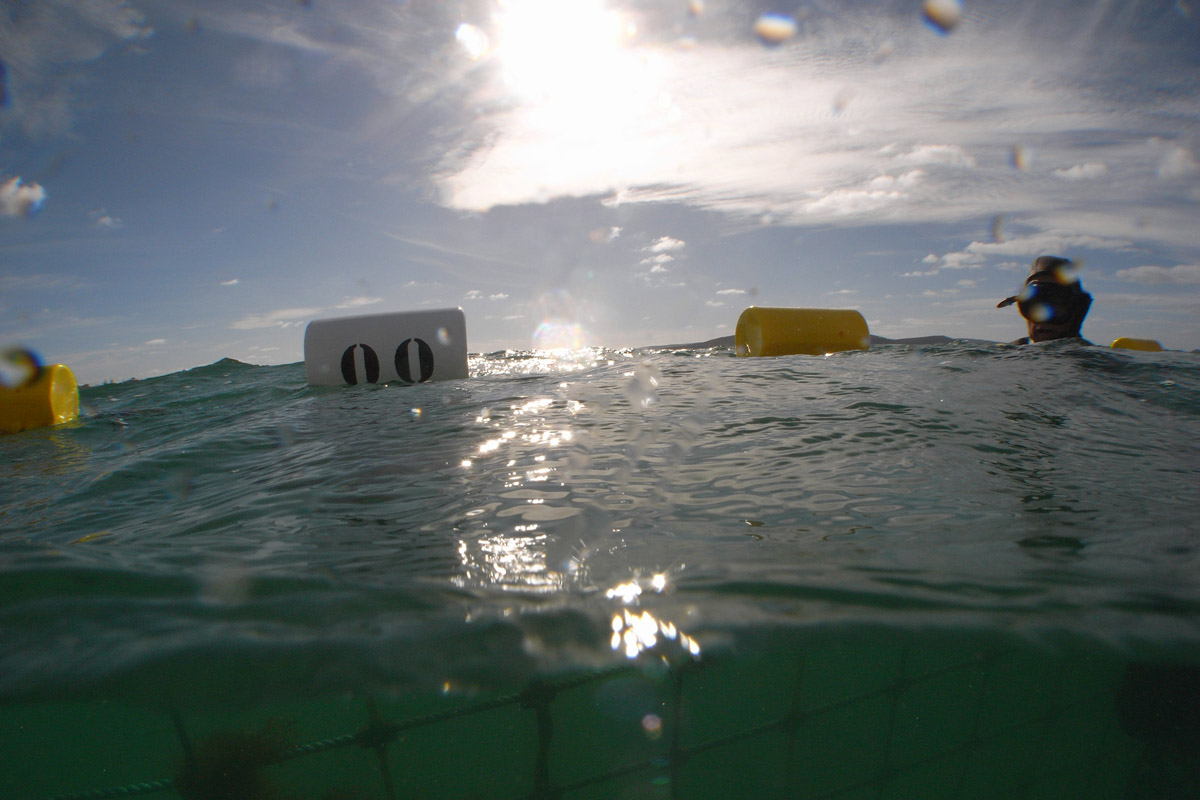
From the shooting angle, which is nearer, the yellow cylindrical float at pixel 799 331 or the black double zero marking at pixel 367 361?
the black double zero marking at pixel 367 361

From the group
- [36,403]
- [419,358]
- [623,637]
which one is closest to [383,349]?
[419,358]

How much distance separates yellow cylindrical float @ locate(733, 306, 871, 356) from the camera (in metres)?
7.85

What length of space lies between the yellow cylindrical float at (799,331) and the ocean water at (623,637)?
5290mm

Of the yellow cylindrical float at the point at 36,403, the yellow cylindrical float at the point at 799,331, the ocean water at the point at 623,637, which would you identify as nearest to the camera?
the ocean water at the point at 623,637

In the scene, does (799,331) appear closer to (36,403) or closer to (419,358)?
(419,358)

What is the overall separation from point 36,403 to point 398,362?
3265mm

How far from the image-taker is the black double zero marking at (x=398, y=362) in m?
7.04

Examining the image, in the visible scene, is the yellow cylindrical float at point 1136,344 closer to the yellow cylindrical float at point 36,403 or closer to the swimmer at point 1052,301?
the swimmer at point 1052,301

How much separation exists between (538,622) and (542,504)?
2.68 feet

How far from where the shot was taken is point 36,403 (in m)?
5.56

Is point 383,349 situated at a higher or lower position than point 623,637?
higher

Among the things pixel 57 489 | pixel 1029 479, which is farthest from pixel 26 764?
pixel 1029 479

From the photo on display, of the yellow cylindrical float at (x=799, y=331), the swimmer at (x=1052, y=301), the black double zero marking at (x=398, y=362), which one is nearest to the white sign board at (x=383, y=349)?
the black double zero marking at (x=398, y=362)

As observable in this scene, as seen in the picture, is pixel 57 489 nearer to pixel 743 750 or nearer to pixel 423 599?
pixel 423 599
